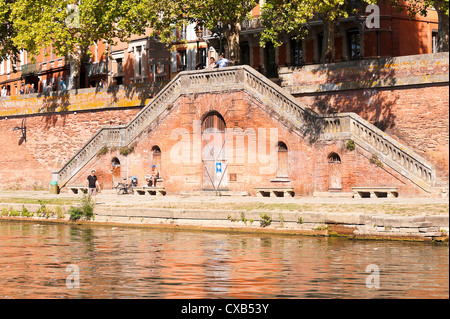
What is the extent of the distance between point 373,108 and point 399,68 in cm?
219

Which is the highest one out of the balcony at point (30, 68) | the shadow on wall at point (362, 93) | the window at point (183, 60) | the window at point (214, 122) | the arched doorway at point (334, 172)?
the balcony at point (30, 68)

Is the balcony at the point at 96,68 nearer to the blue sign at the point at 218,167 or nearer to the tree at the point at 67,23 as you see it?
the tree at the point at 67,23

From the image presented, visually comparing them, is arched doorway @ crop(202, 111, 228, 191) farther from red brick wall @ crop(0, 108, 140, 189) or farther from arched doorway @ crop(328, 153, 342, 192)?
red brick wall @ crop(0, 108, 140, 189)

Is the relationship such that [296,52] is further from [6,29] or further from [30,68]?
[30,68]

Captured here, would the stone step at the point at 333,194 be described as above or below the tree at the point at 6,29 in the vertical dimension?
below

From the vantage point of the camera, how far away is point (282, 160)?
38188 mm

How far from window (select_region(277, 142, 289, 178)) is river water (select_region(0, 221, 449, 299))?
9.58 m

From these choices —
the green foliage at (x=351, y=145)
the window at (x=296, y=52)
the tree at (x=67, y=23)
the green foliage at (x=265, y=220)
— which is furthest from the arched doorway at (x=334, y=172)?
the tree at (x=67, y=23)

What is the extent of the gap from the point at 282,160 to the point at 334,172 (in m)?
3.00

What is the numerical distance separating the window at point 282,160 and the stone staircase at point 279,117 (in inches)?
50.3

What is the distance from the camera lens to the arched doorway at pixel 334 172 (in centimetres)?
3597

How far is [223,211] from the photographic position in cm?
3011
